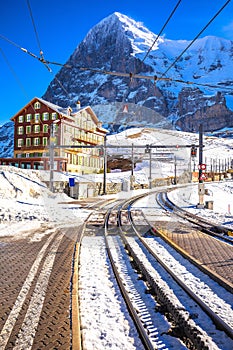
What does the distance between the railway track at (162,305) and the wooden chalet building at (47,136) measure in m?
32.3

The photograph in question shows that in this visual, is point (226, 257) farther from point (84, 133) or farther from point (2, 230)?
point (84, 133)

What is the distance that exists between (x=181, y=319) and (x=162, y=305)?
72cm

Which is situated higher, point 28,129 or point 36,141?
point 28,129

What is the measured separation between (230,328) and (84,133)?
45.0 metres

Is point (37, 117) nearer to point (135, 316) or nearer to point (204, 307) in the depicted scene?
point (135, 316)

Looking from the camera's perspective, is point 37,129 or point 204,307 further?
point 37,129

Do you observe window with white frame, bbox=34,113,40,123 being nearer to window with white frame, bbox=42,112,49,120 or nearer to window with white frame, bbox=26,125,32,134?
window with white frame, bbox=42,112,49,120

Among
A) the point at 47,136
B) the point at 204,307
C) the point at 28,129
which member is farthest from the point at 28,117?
the point at 204,307

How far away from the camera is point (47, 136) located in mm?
42562

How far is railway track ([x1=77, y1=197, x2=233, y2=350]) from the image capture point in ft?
15.2

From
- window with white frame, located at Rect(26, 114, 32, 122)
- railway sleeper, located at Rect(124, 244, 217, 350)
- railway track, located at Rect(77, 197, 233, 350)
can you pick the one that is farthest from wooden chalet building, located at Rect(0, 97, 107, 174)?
railway sleeper, located at Rect(124, 244, 217, 350)

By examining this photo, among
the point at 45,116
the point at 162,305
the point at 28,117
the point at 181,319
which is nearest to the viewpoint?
the point at 181,319

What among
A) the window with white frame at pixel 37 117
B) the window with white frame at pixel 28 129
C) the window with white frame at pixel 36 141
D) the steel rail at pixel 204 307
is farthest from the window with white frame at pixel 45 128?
the steel rail at pixel 204 307

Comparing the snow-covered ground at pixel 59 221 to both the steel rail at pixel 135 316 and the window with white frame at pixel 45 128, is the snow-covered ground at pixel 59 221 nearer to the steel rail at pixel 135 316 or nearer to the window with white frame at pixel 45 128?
the steel rail at pixel 135 316
